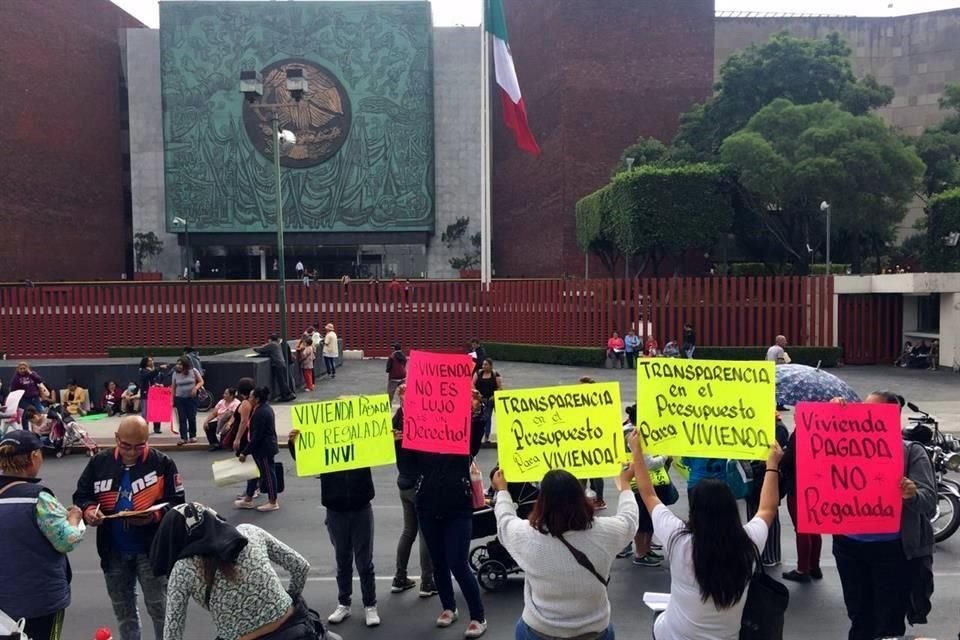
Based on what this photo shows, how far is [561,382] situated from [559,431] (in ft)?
57.2

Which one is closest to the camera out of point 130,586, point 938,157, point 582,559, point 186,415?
point 582,559

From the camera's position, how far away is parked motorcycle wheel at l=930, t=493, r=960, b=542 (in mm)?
7535

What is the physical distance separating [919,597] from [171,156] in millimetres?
52533

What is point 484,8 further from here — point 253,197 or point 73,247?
point 73,247

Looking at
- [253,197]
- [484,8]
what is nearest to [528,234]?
[253,197]

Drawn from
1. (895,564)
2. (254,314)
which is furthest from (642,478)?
(254,314)

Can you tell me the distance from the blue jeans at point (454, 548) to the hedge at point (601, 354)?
62.7 feet

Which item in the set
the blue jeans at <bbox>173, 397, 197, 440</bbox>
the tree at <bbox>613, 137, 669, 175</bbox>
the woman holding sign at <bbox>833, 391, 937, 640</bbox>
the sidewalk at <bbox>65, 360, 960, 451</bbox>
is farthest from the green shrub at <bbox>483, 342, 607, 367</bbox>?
the woman holding sign at <bbox>833, 391, 937, 640</bbox>

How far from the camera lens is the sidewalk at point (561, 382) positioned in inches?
604

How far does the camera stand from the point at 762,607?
3.36 meters

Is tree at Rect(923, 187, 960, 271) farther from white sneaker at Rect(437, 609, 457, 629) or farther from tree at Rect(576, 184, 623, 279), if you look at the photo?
white sneaker at Rect(437, 609, 457, 629)

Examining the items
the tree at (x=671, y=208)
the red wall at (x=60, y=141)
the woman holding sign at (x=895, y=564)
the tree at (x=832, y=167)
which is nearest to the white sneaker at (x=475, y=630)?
the woman holding sign at (x=895, y=564)

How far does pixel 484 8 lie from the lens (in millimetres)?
24594

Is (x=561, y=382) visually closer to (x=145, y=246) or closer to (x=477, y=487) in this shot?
(x=477, y=487)
